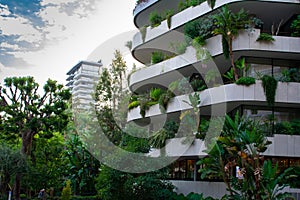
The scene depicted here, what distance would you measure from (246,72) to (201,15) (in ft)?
15.7

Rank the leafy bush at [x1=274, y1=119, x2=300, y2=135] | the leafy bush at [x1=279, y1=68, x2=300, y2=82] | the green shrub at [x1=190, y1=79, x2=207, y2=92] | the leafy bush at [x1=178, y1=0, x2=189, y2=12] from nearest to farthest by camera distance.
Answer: the leafy bush at [x1=274, y1=119, x2=300, y2=135] → the leafy bush at [x1=279, y1=68, x2=300, y2=82] → the green shrub at [x1=190, y1=79, x2=207, y2=92] → the leafy bush at [x1=178, y1=0, x2=189, y2=12]

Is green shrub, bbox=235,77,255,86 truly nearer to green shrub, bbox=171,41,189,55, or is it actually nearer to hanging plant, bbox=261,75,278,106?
hanging plant, bbox=261,75,278,106

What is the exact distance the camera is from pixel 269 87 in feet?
80.9

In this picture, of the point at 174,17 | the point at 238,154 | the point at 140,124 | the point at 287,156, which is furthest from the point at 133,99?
the point at 238,154

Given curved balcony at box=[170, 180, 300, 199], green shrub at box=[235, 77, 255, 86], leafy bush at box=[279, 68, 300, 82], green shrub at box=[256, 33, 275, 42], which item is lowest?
curved balcony at box=[170, 180, 300, 199]

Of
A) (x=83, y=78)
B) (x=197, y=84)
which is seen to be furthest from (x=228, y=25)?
(x=83, y=78)

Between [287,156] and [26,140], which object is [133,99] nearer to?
[26,140]

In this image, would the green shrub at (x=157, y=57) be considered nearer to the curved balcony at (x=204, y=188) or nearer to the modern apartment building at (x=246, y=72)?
the modern apartment building at (x=246, y=72)

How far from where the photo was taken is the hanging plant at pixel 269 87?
24625mm

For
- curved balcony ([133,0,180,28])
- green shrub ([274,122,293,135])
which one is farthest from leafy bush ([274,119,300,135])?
curved balcony ([133,0,180,28])

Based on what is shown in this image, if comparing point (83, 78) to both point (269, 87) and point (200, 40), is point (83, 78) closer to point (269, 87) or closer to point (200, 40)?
point (200, 40)

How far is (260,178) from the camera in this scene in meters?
18.5

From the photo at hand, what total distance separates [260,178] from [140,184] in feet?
27.8

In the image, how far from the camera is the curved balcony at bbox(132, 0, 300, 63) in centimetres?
2636
